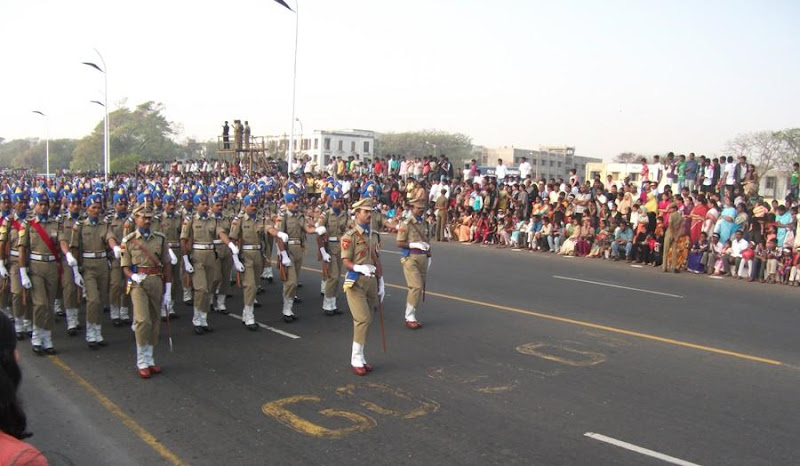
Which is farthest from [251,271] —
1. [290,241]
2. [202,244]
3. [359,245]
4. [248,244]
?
[359,245]

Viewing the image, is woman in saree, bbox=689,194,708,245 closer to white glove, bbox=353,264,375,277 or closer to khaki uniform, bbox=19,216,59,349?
white glove, bbox=353,264,375,277

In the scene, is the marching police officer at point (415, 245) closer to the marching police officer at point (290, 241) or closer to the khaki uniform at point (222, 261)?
the marching police officer at point (290, 241)

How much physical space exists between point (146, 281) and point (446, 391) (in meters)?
3.87

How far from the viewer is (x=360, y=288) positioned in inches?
316

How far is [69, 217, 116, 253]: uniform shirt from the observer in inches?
358

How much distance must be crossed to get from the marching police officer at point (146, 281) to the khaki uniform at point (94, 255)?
128 cm

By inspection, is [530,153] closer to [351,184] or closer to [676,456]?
[351,184]

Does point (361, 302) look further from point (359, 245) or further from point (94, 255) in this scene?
point (94, 255)

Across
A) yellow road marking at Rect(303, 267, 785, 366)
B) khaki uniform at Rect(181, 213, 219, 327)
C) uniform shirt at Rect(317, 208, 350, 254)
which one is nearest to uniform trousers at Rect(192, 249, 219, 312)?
khaki uniform at Rect(181, 213, 219, 327)

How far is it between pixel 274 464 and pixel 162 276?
3.78 metres

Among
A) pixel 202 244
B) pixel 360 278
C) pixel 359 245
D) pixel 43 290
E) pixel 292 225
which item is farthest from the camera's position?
pixel 292 225

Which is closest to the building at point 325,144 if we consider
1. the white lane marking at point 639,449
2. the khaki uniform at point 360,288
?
the khaki uniform at point 360,288

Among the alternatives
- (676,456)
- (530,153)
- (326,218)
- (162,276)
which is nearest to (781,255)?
(326,218)

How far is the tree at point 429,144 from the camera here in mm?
99625
